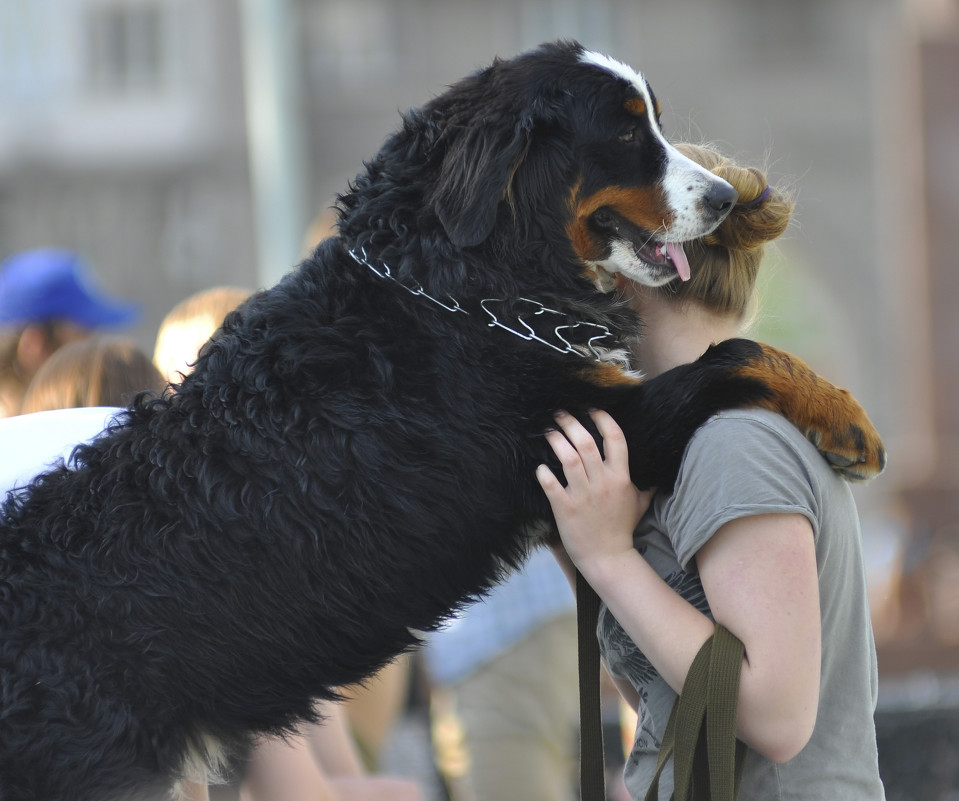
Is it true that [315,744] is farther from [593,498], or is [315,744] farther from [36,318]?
[36,318]

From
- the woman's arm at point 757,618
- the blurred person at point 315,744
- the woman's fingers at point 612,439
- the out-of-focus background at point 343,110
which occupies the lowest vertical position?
the out-of-focus background at point 343,110

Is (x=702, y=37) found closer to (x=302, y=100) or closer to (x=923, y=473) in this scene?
(x=302, y=100)

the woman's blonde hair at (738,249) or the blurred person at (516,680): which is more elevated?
the woman's blonde hair at (738,249)

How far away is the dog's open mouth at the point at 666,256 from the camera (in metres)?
2.64

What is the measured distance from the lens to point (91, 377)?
345cm

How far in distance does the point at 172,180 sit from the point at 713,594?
24708 mm

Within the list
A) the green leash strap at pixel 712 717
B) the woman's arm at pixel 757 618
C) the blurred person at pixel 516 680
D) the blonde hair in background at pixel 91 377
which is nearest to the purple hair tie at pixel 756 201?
the woman's arm at pixel 757 618

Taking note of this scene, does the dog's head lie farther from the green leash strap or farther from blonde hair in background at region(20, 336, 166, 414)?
blonde hair in background at region(20, 336, 166, 414)

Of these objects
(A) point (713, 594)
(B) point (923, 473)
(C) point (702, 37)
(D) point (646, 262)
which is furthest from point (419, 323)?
(C) point (702, 37)

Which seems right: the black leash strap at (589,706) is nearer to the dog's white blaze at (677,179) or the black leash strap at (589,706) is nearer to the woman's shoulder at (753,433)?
the woman's shoulder at (753,433)

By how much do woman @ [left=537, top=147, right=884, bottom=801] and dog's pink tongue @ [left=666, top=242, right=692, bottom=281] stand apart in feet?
1.55

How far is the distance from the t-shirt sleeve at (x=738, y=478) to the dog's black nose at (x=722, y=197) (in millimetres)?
642

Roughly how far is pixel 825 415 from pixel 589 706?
78 centimetres

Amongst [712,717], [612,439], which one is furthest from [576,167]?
[712,717]
